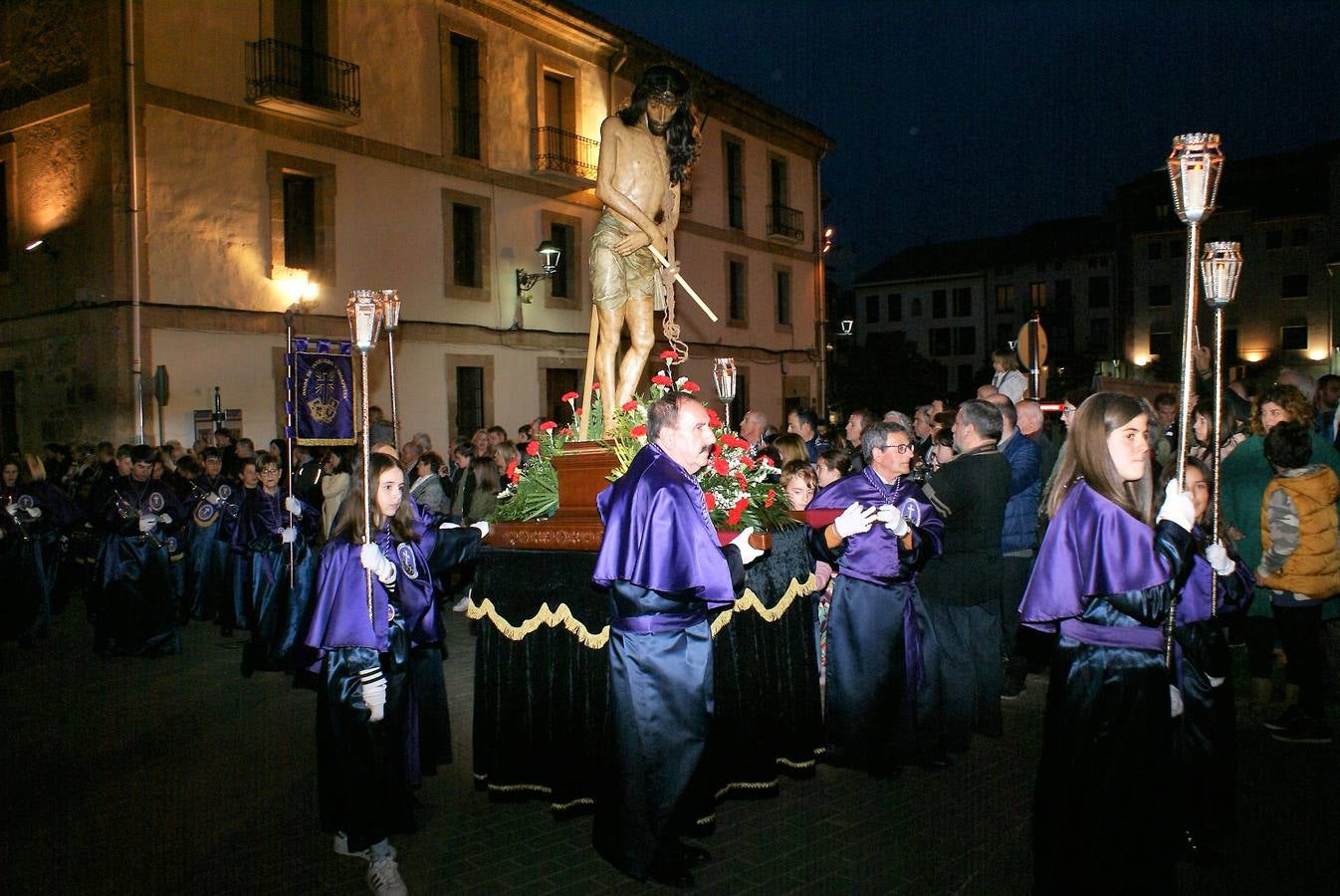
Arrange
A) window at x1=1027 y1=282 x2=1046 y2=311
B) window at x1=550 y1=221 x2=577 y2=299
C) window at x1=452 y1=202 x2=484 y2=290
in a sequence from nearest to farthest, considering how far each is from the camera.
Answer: window at x1=452 y1=202 x2=484 y2=290 < window at x1=550 y1=221 x2=577 y2=299 < window at x1=1027 y1=282 x2=1046 y2=311

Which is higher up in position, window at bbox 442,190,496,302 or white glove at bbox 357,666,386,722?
window at bbox 442,190,496,302

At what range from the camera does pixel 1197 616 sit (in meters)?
4.40

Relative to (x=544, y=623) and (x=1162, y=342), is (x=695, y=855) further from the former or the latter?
(x=1162, y=342)

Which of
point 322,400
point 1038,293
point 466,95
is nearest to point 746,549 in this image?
point 322,400

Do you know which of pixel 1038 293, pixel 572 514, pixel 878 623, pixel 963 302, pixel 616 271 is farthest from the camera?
pixel 963 302

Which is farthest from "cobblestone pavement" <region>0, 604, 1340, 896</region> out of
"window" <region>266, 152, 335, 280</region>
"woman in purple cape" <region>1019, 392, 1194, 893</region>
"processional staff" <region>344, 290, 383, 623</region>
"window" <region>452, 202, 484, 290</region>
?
"window" <region>452, 202, 484, 290</region>

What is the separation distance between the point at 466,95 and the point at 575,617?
17.9 meters

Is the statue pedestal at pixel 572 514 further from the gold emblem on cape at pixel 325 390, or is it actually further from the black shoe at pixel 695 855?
the gold emblem on cape at pixel 325 390

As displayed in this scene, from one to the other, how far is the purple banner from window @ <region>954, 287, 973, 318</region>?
2286 inches

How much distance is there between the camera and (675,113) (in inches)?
242

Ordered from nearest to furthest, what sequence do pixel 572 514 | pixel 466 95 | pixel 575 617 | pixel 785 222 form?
1. pixel 575 617
2. pixel 572 514
3. pixel 466 95
4. pixel 785 222

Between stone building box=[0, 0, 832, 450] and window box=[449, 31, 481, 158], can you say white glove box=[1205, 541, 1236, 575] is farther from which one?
A: window box=[449, 31, 481, 158]

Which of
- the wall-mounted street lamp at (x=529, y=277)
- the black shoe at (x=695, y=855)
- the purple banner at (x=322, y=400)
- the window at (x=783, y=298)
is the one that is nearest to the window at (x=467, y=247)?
the wall-mounted street lamp at (x=529, y=277)

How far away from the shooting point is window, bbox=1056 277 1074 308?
199 ft
